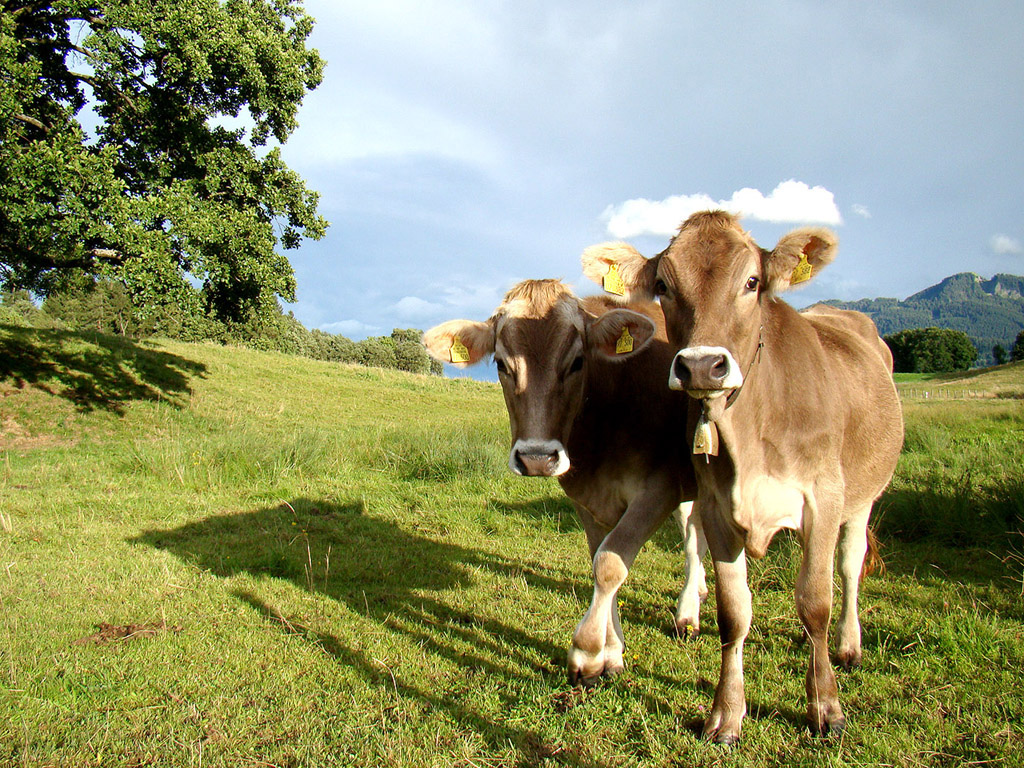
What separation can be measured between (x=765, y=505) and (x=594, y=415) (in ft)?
4.73

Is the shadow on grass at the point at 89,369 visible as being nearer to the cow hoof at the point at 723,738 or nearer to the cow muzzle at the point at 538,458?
the cow muzzle at the point at 538,458

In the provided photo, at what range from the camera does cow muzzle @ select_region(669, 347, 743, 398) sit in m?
2.89

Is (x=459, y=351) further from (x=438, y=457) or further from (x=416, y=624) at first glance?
(x=438, y=457)

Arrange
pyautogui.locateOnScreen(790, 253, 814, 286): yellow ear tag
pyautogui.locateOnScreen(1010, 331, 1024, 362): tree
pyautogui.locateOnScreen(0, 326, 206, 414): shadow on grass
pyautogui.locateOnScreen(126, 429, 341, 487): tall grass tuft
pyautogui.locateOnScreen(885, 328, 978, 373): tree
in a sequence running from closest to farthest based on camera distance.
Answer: pyautogui.locateOnScreen(790, 253, 814, 286): yellow ear tag < pyautogui.locateOnScreen(126, 429, 341, 487): tall grass tuft < pyautogui.locateOnScreen(0, 326, 206, 414): shadow on grass < pyautogui.locateOnScreen(1010, 331, 1024, 362): tree < pyautogui.locateOnScreen(885, 328, 978, 373): tree

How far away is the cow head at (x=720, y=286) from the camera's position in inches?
116

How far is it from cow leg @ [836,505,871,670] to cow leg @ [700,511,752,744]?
131 centimetres

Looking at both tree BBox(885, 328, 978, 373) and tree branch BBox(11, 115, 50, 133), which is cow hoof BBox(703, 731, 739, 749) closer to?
tree branch BBox(11, 115, 50, 133)

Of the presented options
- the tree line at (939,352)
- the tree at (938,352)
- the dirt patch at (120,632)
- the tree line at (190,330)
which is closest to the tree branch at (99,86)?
the dirt patch at (120,632)

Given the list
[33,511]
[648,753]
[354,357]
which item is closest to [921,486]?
[648,753]

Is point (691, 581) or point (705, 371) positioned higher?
point (705, 371)

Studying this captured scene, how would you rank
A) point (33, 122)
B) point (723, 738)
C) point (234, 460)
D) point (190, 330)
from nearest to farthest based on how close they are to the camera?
point (723, 738) → point (234, 460) → point (33, 122) → point (190, 330)

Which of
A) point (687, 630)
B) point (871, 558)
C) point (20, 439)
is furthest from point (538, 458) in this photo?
point (20, 439)

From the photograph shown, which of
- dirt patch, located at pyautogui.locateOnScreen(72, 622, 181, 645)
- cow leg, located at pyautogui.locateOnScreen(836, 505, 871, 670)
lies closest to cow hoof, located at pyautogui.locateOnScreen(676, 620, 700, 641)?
cow leg, located at pyautogui.locateOnScreen(836, 505, 871, 670)

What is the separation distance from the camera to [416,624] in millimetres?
5148
